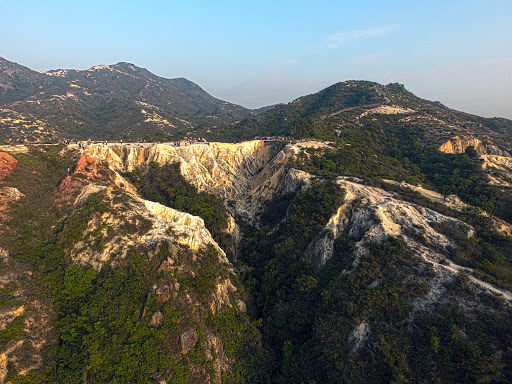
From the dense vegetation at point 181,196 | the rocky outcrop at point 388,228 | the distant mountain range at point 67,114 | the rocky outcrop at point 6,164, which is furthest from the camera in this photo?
the distant mountain range at point 67,114

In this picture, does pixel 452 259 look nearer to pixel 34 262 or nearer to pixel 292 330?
pixel 292 330

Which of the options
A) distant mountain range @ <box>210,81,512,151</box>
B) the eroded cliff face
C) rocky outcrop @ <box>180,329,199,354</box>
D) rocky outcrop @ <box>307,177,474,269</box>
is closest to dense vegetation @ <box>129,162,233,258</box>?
the eroded cliff face

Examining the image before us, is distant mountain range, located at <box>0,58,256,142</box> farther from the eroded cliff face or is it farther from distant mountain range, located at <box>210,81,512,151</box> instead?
the eroded cliff face

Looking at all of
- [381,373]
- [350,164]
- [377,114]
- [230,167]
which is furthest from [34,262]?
[377,114]

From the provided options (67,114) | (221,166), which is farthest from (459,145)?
(67,114)

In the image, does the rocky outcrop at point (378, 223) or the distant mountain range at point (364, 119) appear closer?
the rocky outcrop at point (378, 223)

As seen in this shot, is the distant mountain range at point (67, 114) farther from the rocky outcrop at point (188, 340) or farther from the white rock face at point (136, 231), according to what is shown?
the rocky outcrop at point (188, 340)

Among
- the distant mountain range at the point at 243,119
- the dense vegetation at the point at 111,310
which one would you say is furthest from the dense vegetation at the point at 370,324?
the distant mountain range at the point at 243,119

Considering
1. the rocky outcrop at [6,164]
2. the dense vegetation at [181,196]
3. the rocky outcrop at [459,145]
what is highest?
the rocky outcrop at [459,145]
